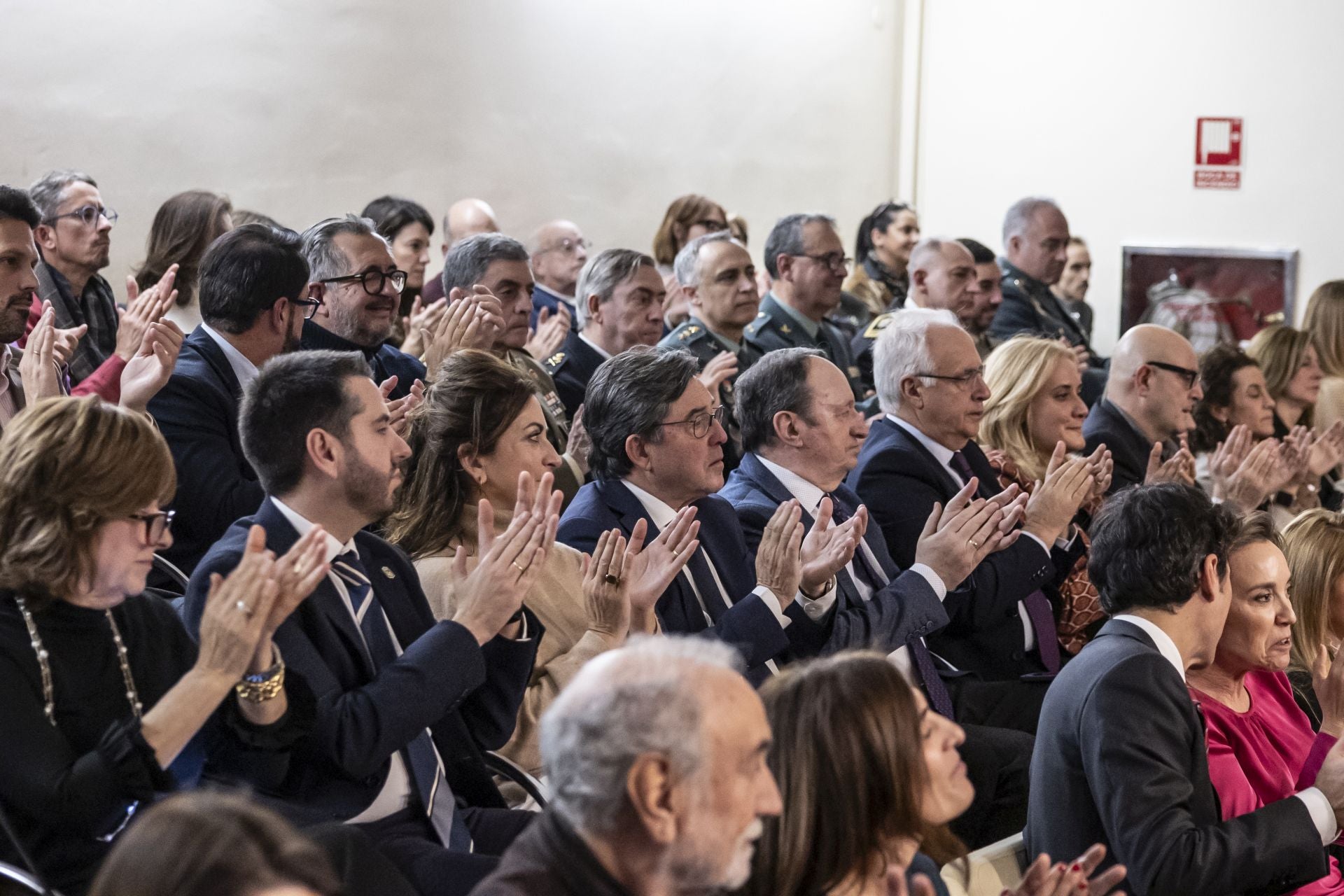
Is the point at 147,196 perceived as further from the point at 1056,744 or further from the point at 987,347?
the point at 1056,744

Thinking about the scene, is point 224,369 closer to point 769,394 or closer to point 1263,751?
point 769,394

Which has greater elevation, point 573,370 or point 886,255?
point 886,255

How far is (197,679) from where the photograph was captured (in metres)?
1.93

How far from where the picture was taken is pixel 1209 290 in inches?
331

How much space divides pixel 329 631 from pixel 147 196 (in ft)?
12.5

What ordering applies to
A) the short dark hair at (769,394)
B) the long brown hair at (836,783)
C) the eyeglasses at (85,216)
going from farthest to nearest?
1. the eyeglasses at (85,216)
2. the short dark hair at (769,394)
3. the long brown hair at (836,783)

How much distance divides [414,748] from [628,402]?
107cm

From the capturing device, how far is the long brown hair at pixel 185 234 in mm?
4477

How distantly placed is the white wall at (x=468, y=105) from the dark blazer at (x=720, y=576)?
3132mm

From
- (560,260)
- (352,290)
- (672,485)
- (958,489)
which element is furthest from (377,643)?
(560,260)

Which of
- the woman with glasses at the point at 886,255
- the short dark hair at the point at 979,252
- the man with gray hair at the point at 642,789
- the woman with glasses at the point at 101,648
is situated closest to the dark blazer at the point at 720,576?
the woman with glasses at the point at 101,648

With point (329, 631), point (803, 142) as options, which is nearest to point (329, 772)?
point (329, 631)

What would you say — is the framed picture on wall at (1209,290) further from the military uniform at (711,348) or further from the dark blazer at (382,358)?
the dark blazer at (382,358)

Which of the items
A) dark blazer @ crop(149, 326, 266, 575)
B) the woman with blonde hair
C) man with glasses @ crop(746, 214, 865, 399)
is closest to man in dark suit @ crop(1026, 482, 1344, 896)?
the woman with blonde hair
